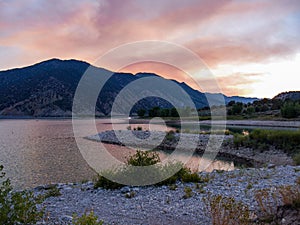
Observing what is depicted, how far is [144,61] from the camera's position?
15398mm

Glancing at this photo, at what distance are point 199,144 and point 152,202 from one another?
2504 cm

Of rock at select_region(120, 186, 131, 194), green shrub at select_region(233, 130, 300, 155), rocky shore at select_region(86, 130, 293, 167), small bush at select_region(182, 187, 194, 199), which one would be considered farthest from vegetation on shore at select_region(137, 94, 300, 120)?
rock at select_region(120, 186, 131, 194)

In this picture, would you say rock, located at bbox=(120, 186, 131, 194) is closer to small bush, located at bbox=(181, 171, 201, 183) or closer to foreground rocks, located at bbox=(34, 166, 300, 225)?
foreground rocks, located at bbox=(34, 166, 300, 225)

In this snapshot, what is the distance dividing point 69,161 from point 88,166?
9.51ft

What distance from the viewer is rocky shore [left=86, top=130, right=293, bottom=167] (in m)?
22.9

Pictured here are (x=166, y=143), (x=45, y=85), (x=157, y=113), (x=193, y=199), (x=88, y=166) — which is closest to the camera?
(x=193, y=199)

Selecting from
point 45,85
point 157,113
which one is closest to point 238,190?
point 157,113

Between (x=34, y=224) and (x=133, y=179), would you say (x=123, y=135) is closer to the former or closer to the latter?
(x=133, y=179)

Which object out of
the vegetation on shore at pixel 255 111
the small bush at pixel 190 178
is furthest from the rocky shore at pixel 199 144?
the vegetation on shore at pixel 255 111

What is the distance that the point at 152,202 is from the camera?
8234 mm

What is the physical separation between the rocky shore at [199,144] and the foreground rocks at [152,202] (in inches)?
398

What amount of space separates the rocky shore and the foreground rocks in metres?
10.1

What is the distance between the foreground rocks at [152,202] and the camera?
6.64 metres

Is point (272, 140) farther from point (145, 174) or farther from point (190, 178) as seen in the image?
point (145, 174)
